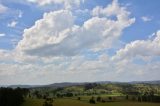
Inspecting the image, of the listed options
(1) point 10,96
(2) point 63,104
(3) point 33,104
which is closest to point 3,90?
(1) point 10,96

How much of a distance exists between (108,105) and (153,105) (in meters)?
27.7

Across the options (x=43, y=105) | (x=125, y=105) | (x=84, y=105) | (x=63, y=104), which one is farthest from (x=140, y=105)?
(x=43, y=105)

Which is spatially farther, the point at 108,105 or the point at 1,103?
the point at 108,105

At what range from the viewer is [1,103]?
482 feet

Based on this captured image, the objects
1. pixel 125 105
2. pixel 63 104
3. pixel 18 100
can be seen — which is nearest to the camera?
pixel 18 100

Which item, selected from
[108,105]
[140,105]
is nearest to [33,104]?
[108,105]

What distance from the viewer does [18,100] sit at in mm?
157750

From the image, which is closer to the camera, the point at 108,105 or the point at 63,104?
the point at 63,104

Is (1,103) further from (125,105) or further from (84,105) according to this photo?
(125,105)

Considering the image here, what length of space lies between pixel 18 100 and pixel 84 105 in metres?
38.4

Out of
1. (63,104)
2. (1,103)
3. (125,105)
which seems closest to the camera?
(1,103)

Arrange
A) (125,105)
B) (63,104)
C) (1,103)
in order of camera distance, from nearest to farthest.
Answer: (1,103) < (63,104) < (125,105)

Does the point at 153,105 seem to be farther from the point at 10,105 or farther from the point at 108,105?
the point at 10,105

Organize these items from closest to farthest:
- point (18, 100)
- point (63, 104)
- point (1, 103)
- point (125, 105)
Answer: point (1, 103) < point (18, 100) < point (63, 104) < point (125, 105)
